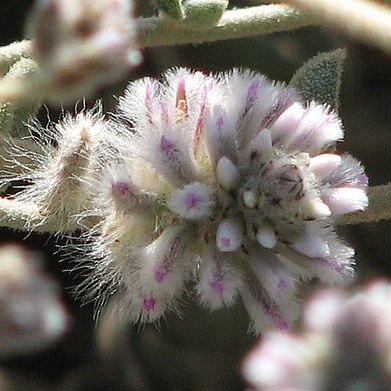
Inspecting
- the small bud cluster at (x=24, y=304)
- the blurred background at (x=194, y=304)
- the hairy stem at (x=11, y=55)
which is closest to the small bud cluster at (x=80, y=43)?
the small bud cluster at (x=24, y=304)

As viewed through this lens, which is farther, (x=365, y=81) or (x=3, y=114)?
(x=365, y=81)

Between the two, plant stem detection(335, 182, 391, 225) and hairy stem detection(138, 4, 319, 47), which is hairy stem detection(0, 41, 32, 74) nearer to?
hairy stem detection(138, 4, 319, 47)

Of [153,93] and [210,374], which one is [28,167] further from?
[210,374]

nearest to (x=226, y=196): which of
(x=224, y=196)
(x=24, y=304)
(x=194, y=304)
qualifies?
(x=224, y=196)

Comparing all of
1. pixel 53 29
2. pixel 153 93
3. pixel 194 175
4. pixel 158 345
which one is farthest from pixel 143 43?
pixel 158 345

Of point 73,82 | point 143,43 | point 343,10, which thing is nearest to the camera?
point 73,82

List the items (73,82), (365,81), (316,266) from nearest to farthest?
(73,82), (316,266), (365,81)
